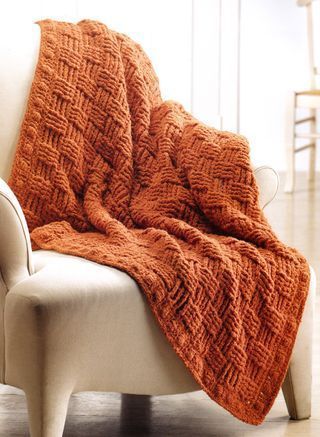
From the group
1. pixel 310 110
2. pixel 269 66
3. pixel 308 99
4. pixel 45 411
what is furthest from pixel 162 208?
pixel 269 66

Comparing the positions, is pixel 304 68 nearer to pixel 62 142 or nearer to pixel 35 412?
pixel 62 142

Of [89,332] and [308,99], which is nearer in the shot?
[89,332]

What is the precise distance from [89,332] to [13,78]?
2.45 feet

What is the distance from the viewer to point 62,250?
6.25 feet

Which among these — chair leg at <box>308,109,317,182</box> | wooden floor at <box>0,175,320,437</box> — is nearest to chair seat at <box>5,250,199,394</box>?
wooden floor at <box>0,175,320,437</box>

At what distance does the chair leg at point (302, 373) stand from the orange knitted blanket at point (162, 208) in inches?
1.9

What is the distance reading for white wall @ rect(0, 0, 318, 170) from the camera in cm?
517

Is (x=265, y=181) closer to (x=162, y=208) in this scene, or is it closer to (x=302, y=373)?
(x=162, y=208)

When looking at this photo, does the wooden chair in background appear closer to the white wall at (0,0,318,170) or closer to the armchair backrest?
the white wall at (0,0,318,170)

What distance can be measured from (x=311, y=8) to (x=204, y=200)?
3.61 meters

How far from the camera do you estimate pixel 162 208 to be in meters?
2.05

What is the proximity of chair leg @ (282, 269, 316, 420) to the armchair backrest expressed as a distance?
2.36 feet

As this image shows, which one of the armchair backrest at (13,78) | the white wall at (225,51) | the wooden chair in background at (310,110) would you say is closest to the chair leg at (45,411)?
the armchair backrest at (13,78)

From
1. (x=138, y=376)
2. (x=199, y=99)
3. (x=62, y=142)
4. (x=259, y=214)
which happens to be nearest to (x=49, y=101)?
(x=62, y=142)
